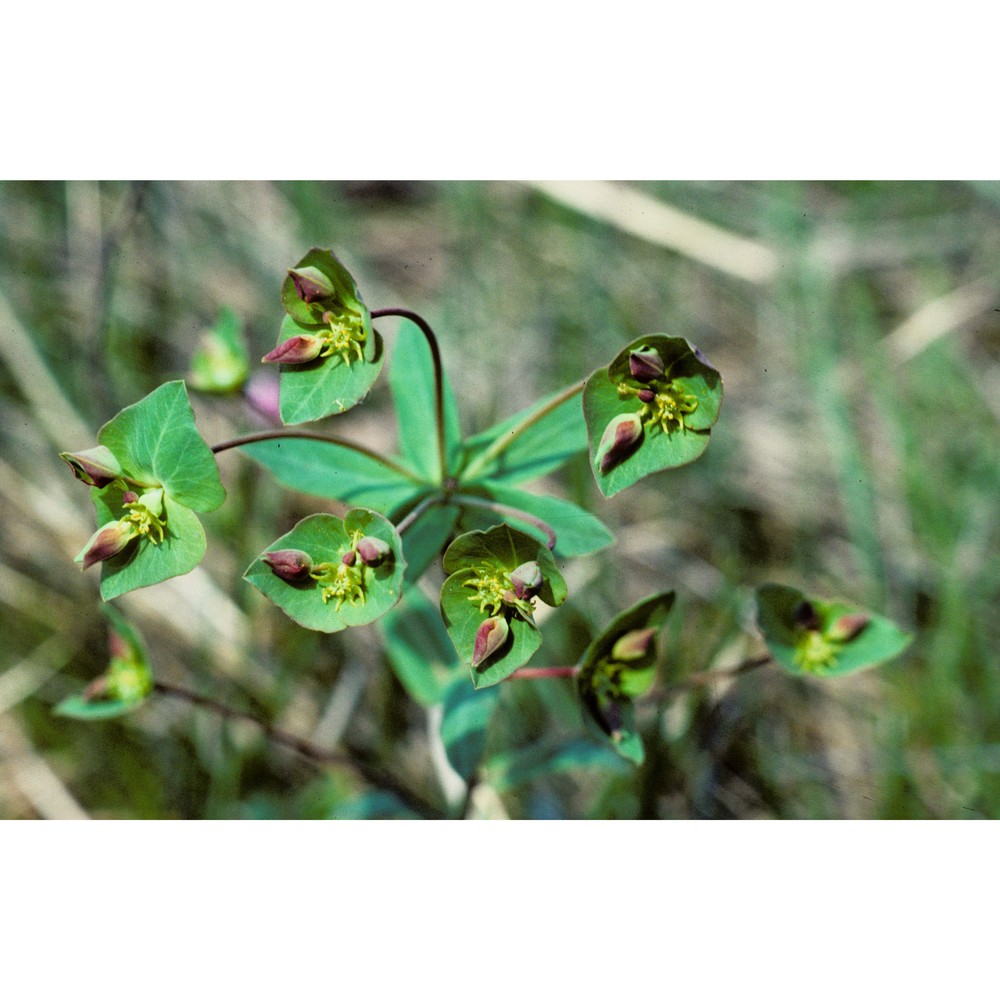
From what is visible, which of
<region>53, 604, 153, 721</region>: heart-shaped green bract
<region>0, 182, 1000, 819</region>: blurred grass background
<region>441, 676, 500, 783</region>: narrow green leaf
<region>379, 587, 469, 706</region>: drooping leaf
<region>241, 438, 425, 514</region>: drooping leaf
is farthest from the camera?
<region>0, 182, 1000, 819</region>: blurred grass background

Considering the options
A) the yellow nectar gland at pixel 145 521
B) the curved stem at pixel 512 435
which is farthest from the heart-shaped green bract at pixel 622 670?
the yellow nectar gland at pixel 145 521

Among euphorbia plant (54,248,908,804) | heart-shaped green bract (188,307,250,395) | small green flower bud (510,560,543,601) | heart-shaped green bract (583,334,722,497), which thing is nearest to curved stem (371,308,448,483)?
euphorbia plant (54,248,908,804)

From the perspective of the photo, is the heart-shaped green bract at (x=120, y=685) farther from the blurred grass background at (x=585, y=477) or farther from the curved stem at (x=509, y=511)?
the curved stem at (x=509, y=511)

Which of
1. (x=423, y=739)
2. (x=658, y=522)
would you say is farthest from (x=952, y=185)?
(x=423, y=739)

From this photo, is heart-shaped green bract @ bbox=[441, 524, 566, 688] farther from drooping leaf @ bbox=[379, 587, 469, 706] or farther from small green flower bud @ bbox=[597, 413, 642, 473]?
drooping leaf @ bbox=[379, 587, 469, 706]

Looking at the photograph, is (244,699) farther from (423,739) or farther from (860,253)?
(860,253)
